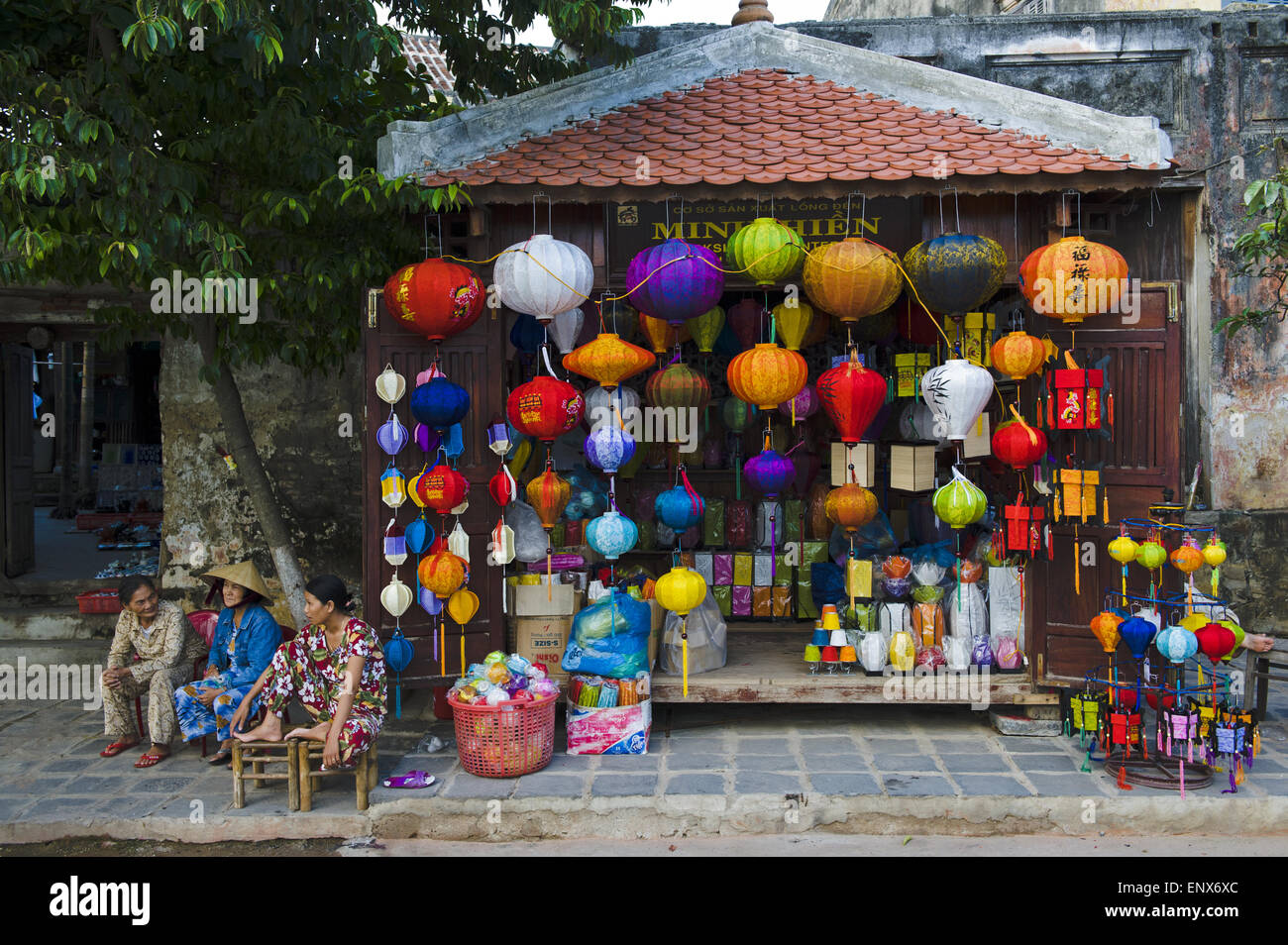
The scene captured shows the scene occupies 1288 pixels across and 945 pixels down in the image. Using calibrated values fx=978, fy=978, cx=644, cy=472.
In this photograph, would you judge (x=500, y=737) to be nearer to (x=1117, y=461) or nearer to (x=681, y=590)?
(x=681, y=590)

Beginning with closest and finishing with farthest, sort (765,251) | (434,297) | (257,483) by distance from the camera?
(765,251), (434,297), (257,483)

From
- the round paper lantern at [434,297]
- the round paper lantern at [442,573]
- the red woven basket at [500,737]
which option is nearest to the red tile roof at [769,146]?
the round paper lantern at [434,297]

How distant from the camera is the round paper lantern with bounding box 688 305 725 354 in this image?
7.18m

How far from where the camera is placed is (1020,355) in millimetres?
6496

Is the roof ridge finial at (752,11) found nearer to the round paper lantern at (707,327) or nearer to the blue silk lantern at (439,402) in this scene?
the round paper lantern at (707,327)

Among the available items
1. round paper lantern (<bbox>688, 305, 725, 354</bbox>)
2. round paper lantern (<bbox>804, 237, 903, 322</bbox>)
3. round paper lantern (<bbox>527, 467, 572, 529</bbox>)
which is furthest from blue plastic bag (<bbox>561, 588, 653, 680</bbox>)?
round paper lantern (<bbox>804, 237, 903, 322</bbox>)

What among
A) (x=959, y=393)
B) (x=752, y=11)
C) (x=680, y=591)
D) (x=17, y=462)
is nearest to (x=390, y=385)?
(x=680, y=591)

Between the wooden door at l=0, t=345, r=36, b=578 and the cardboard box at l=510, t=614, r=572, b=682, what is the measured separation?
6.52 metres

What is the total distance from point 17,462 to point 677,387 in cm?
791

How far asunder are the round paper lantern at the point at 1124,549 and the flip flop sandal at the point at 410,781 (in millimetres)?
4586

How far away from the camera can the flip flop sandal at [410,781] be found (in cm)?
593

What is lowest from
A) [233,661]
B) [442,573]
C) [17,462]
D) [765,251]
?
[233,661]

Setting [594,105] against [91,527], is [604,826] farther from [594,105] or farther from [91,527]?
[91,527]

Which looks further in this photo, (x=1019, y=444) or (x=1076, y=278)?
(x=1019, y=444)
